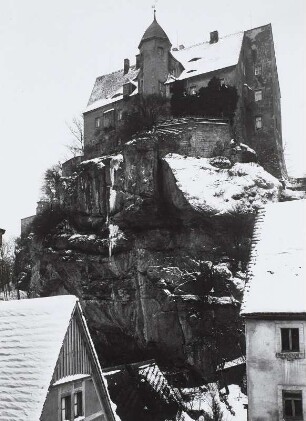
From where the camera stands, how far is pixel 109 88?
2594 inches

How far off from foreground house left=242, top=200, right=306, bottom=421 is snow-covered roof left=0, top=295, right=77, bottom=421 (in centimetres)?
791

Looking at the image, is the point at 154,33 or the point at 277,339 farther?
the point at 154,33

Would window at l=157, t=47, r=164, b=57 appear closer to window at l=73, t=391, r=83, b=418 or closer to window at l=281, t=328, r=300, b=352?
window at l=281, t=328, r=300, b=352

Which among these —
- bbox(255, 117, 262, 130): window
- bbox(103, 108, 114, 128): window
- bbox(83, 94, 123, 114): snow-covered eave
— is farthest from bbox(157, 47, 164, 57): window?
bbox(255, 117, 262, 130): window

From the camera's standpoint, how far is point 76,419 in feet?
44.2

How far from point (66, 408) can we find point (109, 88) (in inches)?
2246

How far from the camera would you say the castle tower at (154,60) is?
182 ft

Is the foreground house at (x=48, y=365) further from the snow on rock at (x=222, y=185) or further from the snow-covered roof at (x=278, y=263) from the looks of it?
the snow on rock at (x=222, y=185)

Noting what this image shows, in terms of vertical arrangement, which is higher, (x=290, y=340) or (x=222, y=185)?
(x=222, y=185)

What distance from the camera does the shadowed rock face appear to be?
38.5m

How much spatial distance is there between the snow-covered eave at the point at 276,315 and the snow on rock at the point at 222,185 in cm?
2330

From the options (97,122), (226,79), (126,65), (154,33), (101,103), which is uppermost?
(126,65)

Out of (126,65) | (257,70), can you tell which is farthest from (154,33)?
(257,70)

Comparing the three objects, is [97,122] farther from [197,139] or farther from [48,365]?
[48,365]
